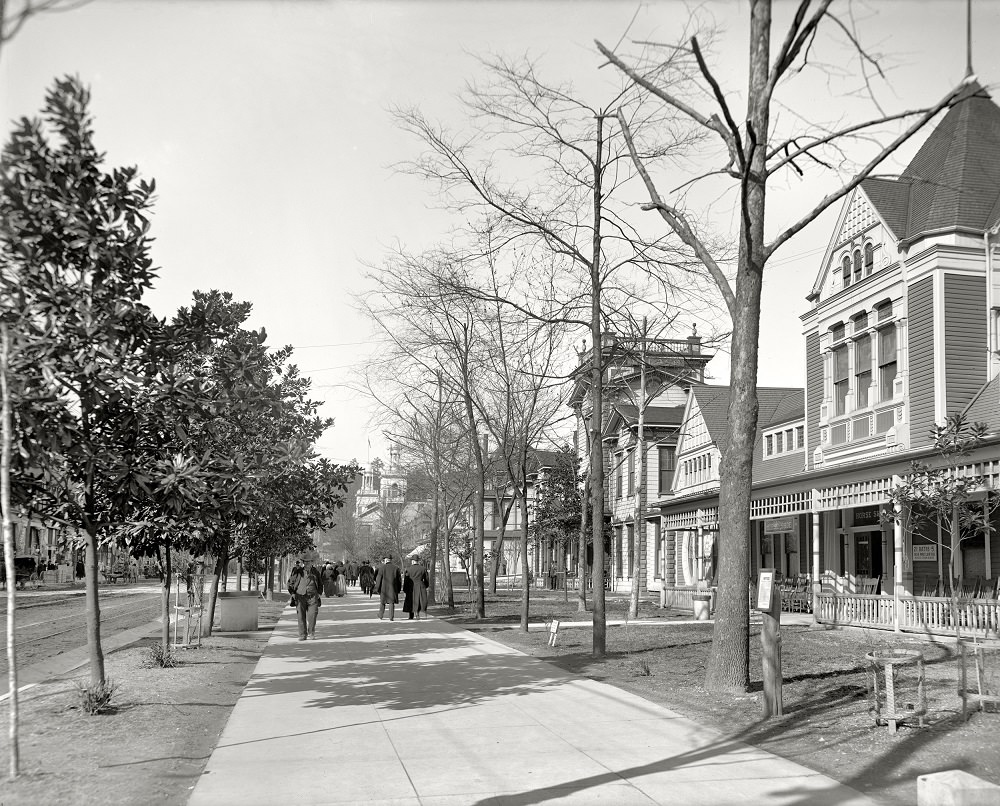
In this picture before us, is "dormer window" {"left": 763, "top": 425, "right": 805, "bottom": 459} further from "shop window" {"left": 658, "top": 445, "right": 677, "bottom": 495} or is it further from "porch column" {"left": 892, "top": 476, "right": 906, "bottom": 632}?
"shop window" {"left": 658, "top": 445, "right": 677, "bottom": 495}

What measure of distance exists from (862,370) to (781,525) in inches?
378

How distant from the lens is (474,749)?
8.66 metres

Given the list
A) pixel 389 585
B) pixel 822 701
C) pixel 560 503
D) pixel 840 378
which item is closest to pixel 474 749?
pixel 822 701

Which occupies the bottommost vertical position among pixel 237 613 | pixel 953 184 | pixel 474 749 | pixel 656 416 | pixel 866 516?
pixel 237 613

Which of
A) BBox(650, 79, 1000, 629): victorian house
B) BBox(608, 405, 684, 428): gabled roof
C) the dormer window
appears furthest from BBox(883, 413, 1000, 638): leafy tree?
BBox(608, 405, 684, 428): gabled roof

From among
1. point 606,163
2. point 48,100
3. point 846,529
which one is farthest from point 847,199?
point 48,100

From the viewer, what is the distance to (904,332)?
75.6 feet

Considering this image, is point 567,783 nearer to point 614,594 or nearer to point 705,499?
point 705,499

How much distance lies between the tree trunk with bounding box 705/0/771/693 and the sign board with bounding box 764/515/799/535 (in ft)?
68.7

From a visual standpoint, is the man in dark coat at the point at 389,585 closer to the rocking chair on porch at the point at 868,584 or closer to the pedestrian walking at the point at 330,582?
the rocking chair on porch at the point at 868,584

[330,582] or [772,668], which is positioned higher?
[772,668]

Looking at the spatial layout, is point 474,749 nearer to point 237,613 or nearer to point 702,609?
point 237,613

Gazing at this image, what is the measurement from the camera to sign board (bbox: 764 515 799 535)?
106ft

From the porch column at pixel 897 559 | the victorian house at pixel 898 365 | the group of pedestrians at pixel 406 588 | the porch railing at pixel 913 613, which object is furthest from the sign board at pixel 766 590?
the group of pedestrians at pixel 406 588
